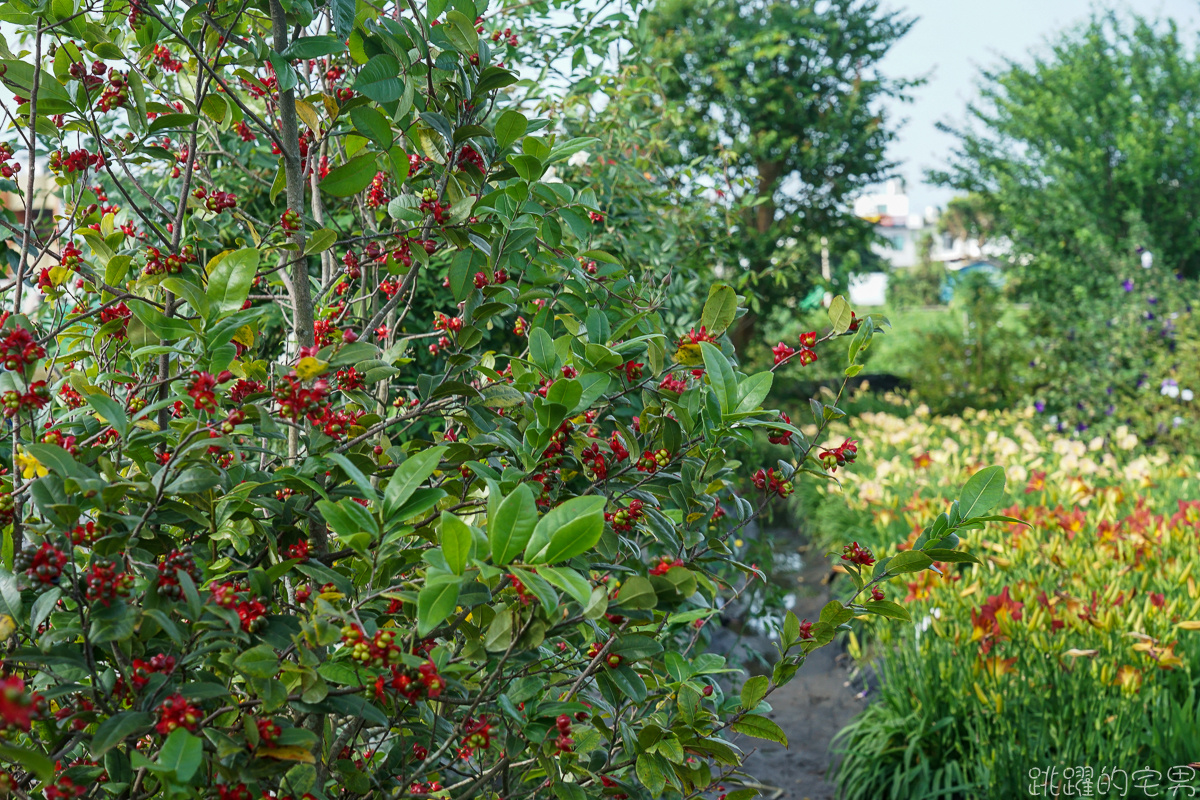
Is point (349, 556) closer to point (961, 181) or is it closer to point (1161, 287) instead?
point (1161, 287)

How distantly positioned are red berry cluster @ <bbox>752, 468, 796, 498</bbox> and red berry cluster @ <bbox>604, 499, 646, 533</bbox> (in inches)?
8.0

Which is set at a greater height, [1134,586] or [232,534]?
[232,534]

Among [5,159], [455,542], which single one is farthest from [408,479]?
[5,159]

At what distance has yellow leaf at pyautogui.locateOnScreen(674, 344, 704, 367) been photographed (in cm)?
107

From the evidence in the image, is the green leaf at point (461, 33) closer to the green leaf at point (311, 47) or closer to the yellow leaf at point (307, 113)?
the green leaf at point (311, 47)

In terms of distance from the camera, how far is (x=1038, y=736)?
2207mm

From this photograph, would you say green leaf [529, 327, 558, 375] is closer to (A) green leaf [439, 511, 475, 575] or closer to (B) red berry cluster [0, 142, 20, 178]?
(A) green leaf [439, 511, 475, 575]

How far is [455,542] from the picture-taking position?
711 millimetres

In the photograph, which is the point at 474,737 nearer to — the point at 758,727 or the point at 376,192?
the point at 758,727

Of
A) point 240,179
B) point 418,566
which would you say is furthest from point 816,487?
point 418,566

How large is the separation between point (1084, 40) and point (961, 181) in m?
2.04

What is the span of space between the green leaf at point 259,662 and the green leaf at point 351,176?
22.1 inches

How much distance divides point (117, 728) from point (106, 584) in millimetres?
136

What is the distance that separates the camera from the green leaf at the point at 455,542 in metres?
0.71
